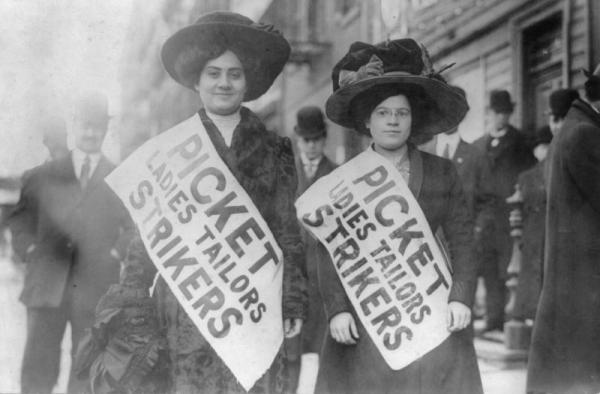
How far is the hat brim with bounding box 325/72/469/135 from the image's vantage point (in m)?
3.02

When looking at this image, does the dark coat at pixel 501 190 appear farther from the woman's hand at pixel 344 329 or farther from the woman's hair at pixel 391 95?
the woman's hand at pixel 344 329

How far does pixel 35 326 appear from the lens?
4.06m

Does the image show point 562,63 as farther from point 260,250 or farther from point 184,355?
point 184,355

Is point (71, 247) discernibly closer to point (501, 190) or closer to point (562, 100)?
point (562, 100)

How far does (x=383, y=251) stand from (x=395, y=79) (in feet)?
2.14

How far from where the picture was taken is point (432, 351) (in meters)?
2.87

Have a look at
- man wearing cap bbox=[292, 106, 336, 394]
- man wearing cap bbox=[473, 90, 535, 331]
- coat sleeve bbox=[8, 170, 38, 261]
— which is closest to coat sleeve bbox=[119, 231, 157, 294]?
coat sleeve bbox=[8, 170, 38, 261]

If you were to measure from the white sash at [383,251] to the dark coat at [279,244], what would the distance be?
9.1 inches

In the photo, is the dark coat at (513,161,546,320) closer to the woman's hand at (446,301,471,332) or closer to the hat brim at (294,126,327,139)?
the hat brim at (294,126,327,139)

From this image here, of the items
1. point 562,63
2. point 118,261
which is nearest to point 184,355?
point 118,261

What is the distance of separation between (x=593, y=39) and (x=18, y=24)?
3789 millimetres

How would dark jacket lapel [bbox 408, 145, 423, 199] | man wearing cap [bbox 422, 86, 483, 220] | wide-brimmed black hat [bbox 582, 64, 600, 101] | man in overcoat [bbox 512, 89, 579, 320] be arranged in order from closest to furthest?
dark jacket lapel [bbox 408, 145, 423, 199] → wide-brimmed black hat [bbox 582, 64, 600, 101] → man in overcoat [bbox 512, 89, 579, 320] → man wearing cap [bbox 422, 86, 483, 220]

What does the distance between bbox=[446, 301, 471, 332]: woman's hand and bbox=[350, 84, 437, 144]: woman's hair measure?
2.39 feet

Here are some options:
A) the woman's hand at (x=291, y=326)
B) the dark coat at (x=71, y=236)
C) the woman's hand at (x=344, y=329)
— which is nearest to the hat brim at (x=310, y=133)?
the dark coat at (x=71, y=236)
